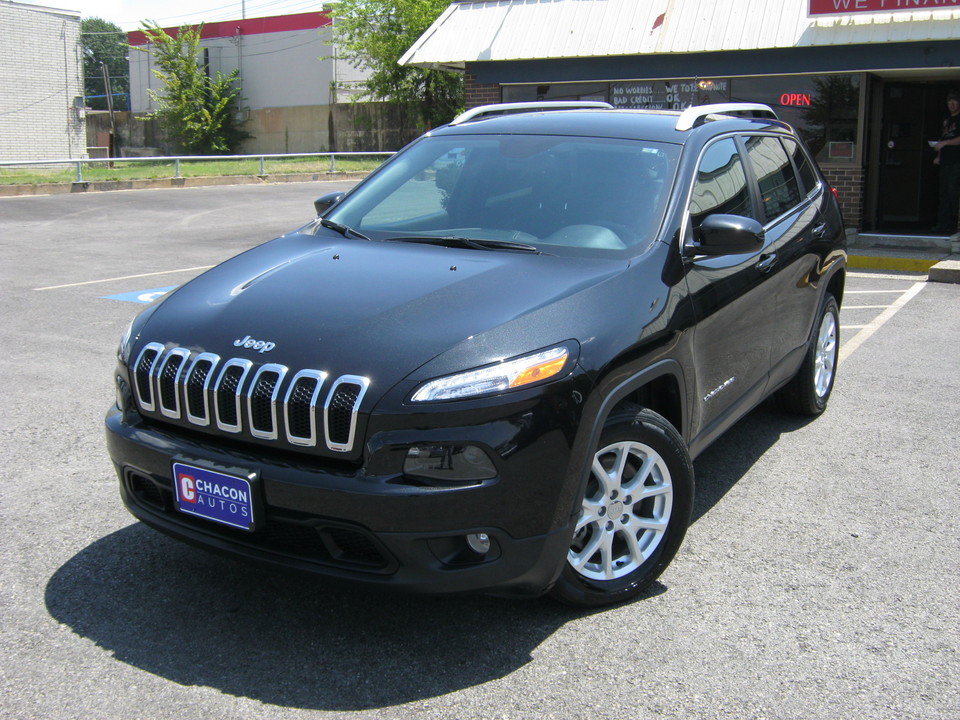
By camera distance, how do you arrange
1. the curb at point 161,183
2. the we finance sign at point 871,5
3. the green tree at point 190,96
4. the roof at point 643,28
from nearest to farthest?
the we finance sign at point 871,5 < the roof at point 643,28 < the curb at point 161,183 < the green tree at point 190,96

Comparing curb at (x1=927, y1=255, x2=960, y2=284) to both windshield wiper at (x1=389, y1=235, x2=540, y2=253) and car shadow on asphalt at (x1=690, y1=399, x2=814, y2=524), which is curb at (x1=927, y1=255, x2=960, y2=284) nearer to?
car shadow on asphalt at (x1=690, y1=399, x2=814, y2=524)

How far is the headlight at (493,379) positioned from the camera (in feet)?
9.93

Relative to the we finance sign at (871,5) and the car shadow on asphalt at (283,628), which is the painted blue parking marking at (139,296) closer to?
the car shadow on asphalt at (283,628)

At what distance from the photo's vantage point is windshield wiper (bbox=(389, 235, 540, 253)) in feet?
13.2

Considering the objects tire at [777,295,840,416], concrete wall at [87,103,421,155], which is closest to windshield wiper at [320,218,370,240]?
tire at [777,295,840,416]

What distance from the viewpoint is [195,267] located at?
1218 centimetres

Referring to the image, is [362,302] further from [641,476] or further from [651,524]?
[651,524]

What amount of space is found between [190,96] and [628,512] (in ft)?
175

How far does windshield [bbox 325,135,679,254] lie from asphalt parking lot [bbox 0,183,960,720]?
1405 millimetres

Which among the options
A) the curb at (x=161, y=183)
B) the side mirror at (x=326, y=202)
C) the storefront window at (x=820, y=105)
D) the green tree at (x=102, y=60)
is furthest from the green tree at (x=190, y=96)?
the green tree at (x=102, y=60)

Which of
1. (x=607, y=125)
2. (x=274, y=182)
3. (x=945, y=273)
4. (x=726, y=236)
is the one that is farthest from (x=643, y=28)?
(x=274, y=182)

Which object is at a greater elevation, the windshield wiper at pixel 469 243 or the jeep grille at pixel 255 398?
the windshield wiper at pixel 469 243

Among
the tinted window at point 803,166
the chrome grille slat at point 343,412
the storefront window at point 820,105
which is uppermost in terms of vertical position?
the storefront window at point 820,105

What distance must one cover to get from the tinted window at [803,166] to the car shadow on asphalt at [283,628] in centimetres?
300
